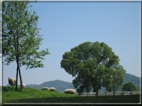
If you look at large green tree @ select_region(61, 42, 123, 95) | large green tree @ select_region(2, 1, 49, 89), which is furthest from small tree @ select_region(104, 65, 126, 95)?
large green tree @ select_region(2, 1, 49, 89)

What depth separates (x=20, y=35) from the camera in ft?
68.1

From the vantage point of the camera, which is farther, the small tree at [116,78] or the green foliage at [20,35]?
the small tree at [116,78]

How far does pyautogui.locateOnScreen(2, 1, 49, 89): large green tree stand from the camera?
20.6 meters

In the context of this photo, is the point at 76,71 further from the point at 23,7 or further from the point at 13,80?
the point at 23,7

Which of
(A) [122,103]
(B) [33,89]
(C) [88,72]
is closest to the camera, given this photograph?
(A) [122,103]

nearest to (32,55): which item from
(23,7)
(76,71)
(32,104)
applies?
(23,7)

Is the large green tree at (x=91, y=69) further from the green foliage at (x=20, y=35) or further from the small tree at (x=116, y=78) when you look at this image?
the green foliage at (x=20, y=35)

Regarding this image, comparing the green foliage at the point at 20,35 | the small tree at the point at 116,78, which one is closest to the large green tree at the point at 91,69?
the small tree at the point at 116,78

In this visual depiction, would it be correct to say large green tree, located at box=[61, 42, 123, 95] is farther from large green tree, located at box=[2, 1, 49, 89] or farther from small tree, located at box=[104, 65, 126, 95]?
large green tree, located at box=[2, 1, 49, 89]

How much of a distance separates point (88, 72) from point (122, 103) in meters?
15.1

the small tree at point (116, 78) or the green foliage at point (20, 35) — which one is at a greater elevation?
the green foliage at point (20, 35)

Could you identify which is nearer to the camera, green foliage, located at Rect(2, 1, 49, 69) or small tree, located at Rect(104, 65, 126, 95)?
green foliage, located at Rect(2, 1, 49, 69)

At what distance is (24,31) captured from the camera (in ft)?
68.7

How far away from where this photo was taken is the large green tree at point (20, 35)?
20.6 metres
